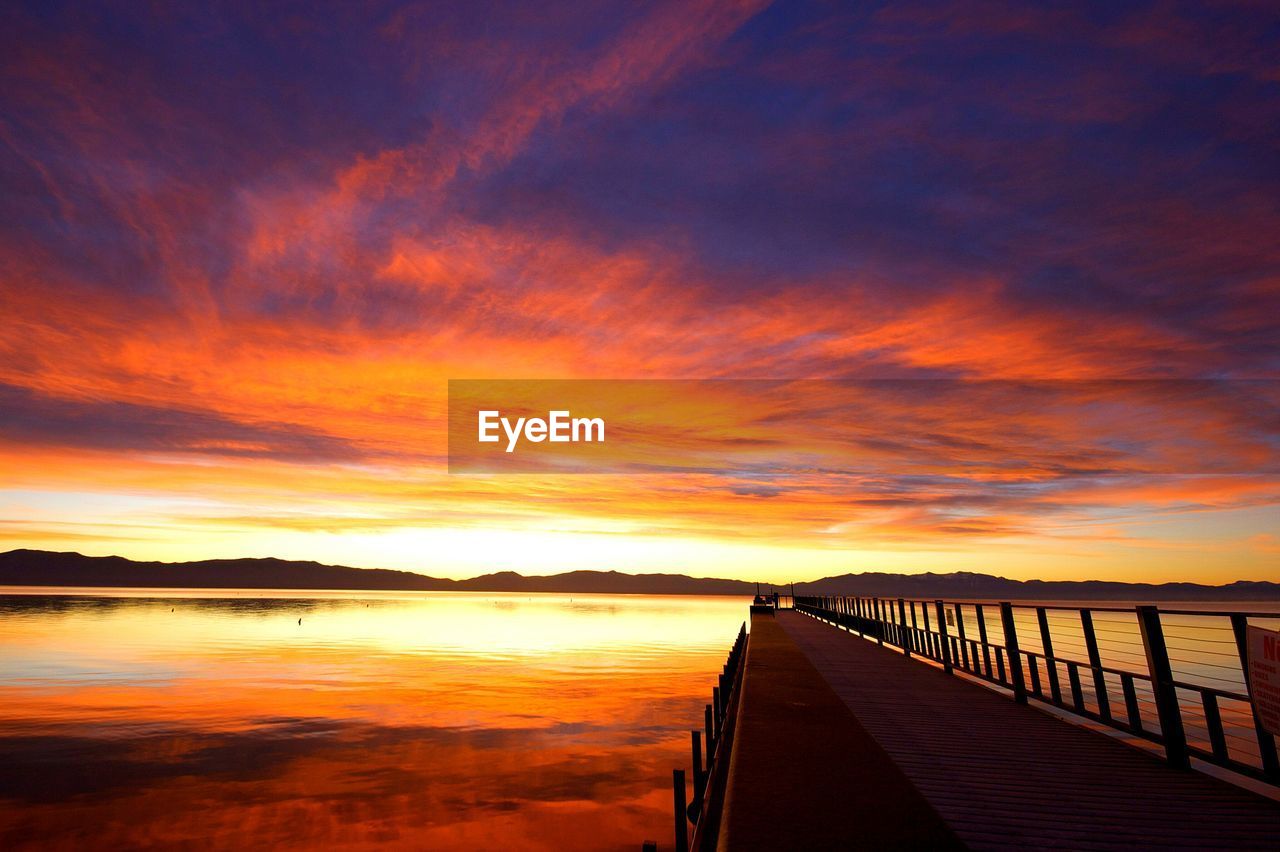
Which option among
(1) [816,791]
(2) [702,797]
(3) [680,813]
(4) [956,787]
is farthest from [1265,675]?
(2) [702,797]

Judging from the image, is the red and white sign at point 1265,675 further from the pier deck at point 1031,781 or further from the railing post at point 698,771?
the railing post at point 698,771

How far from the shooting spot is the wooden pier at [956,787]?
194 inches

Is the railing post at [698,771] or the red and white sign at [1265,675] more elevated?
the red and white sign at [1265,675]

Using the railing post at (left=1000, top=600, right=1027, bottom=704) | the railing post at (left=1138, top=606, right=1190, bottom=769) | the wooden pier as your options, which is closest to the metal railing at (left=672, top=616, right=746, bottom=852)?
the wooden pier

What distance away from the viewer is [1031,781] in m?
6.86

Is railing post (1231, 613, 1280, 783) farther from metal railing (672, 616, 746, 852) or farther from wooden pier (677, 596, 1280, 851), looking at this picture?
metal railing (672, 616, 746, 852)

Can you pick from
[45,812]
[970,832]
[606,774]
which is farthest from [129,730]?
[970,832]

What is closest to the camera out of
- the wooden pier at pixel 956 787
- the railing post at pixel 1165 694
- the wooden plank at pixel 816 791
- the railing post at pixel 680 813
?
the wooden plank at pixel 816 791

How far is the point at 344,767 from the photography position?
17.5 m

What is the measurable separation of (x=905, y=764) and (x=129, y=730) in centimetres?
2302

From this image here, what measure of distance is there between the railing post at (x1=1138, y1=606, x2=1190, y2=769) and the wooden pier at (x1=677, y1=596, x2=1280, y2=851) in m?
0.17

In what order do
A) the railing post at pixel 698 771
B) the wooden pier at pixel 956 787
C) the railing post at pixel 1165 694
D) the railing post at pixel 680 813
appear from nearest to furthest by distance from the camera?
the wooden pier at pixel 956 787, the railing post at pixel 680 813, the railing post at pixel 1165 694, the railing post at pixel 698 771

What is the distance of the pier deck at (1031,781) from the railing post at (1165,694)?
0.18 metres

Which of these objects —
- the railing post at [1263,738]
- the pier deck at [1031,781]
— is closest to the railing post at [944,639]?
the pier deck at [1031,781]
